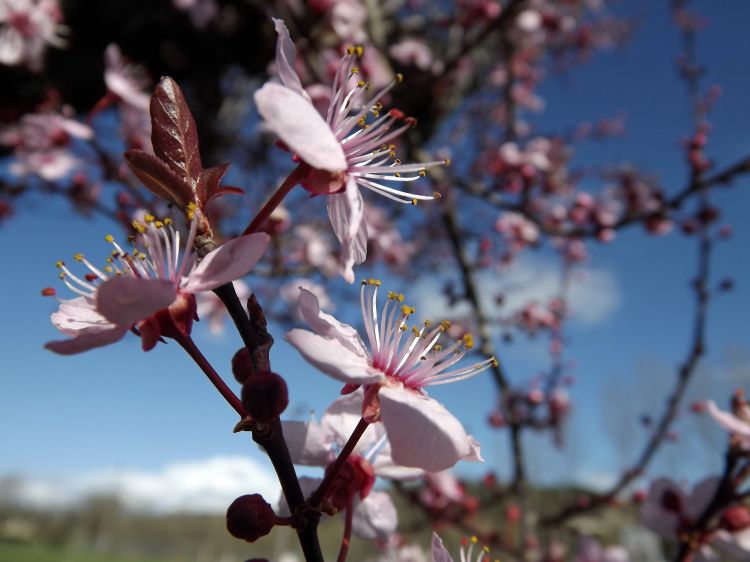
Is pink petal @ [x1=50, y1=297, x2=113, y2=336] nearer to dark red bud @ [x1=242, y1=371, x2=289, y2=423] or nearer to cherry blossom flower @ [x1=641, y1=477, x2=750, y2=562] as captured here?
dark red bud @ [x1=242, y1=371, x2=289, y2=423]

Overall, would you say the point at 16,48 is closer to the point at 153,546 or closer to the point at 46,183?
the point at 46,183

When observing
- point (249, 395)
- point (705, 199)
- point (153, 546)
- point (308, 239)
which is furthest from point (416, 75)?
point (153, 546)

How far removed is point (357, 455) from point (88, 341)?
37 cm

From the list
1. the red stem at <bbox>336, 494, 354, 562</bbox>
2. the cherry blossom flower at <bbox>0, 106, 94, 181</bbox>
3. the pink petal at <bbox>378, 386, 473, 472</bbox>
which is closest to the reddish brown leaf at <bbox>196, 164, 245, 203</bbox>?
the pink petal at <bbox>378, 386, 473, 472</bbox>

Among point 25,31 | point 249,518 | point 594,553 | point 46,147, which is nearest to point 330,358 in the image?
point 249,518

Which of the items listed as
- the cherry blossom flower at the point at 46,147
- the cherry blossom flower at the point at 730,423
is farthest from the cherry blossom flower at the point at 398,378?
the cherry blossom flower at the point at 46,147

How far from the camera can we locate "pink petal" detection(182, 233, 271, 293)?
477 millimetres

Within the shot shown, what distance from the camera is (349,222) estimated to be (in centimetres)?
57

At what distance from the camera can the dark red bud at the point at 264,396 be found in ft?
1.58

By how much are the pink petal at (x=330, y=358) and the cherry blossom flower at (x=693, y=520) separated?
932 mm

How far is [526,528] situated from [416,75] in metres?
2.00

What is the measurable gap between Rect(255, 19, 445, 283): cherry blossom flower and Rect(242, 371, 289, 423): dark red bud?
0.38 ft

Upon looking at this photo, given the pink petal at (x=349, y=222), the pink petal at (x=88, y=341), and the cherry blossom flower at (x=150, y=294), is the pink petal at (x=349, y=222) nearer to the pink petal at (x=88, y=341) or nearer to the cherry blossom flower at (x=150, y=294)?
the cherry blossom flower at (x=150, y=294)

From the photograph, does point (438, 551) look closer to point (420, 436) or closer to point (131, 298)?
point (420, 436)
